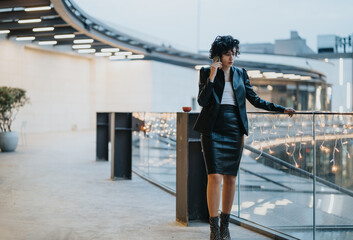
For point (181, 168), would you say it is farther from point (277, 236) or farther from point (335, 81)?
point (335, 81)

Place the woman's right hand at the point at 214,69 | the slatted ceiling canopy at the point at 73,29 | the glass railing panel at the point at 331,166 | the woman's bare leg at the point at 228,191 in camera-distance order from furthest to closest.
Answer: the slatted ceiling canopy at the point at 73,29 → the glass railing panel at the point at 331,166 → the woman's bare leg at the point at 228,191 → the woman's right hand at the point at 214,69

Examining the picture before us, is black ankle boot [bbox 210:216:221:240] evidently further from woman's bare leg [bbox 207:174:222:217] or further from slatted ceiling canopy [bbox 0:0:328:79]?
slatted ceiling canopy [bbox 0:0:328:79]

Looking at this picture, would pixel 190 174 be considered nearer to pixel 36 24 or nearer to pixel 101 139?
pixel 101 139

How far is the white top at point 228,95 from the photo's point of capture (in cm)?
314

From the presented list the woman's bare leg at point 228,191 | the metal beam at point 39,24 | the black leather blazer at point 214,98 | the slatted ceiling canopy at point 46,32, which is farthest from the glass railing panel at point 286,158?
the slatted ceiling canopy at point 46,32

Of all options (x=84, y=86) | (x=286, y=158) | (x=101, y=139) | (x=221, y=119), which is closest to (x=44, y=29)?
(x=84, y=86)

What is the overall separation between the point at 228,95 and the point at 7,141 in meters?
9.23

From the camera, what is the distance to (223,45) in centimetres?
311

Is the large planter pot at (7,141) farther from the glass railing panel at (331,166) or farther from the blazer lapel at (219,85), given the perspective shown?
the blazer lapel at (219,85)

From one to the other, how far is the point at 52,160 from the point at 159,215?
565 cm

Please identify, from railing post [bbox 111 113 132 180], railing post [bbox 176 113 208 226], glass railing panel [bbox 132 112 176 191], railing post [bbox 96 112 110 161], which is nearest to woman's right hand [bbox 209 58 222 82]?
railing post [bbox 176 113 208 226]

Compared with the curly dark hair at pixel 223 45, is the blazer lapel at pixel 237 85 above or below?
below

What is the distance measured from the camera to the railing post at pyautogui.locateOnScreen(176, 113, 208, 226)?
3.88 metres

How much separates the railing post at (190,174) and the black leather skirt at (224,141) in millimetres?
742
